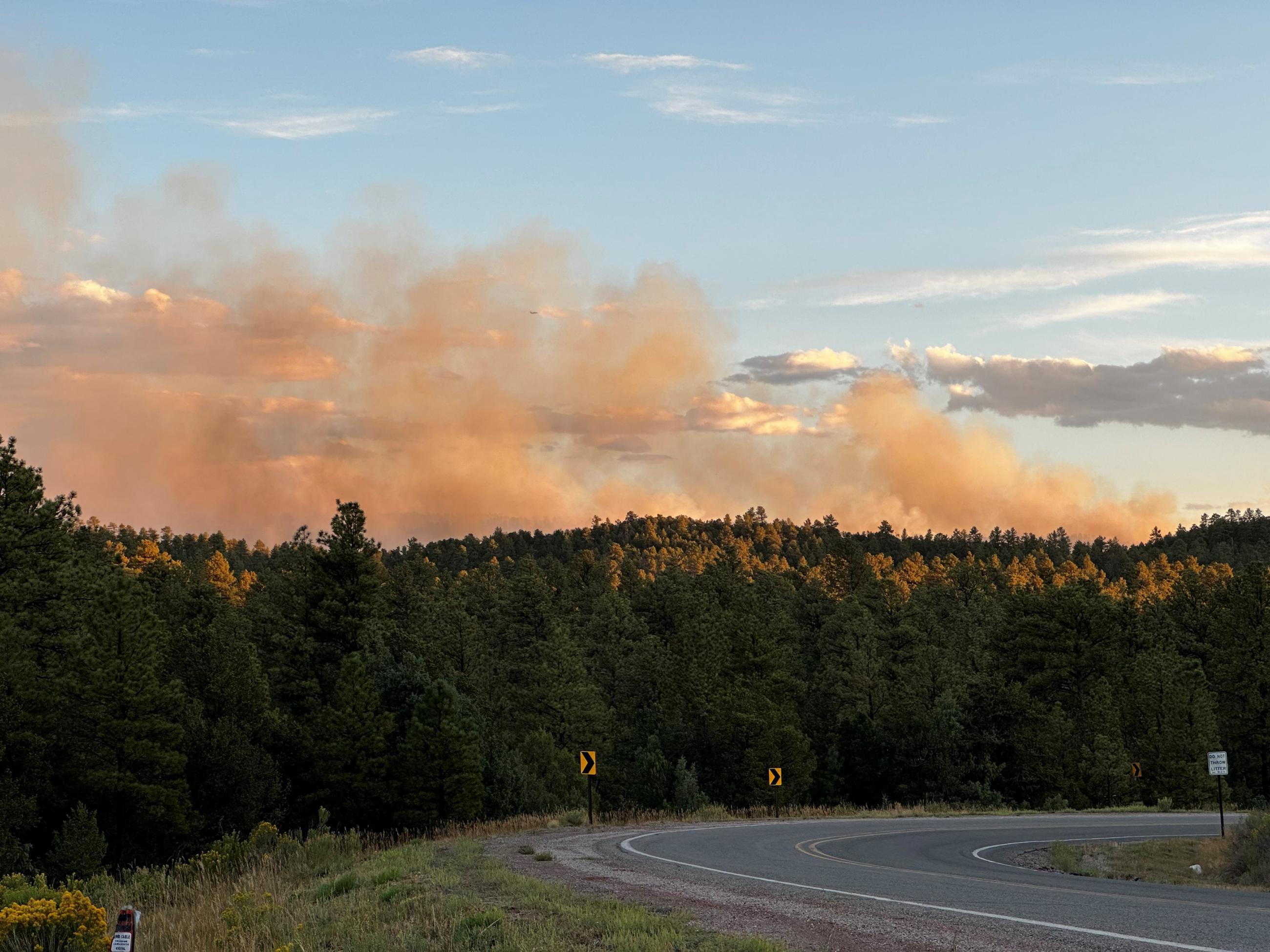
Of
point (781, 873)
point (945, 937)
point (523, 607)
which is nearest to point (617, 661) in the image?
point (523, 607)

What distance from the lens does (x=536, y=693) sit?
8244cm

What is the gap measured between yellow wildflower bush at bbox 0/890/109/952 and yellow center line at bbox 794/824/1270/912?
1293 centimetres

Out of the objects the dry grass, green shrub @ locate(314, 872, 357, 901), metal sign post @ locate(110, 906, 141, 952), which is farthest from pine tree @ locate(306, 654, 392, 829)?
metal sign post @ locate(110, 906, 141, 952)

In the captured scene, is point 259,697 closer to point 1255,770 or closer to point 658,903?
point 658,903

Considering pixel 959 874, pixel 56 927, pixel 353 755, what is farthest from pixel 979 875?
pixel 353 755

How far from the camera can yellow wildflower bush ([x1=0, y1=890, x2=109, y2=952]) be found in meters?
13.5

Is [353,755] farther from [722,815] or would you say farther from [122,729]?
[722,815]

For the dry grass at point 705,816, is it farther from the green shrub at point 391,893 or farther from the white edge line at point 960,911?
the green shrub at point 391,893

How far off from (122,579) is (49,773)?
7.76 metres

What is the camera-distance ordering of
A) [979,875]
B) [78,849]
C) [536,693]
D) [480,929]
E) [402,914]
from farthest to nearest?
[536,693]
[78,849]
[979,875]
[402,914]
[480,929]

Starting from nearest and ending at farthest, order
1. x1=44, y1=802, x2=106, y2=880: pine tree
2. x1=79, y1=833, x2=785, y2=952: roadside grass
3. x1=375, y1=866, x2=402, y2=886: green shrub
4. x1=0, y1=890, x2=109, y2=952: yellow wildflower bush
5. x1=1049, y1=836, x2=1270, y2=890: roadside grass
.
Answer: x1=79, y1=833, x2=785, y2=952: roadside grass < x1=0, y1=890, x2=109, y2=952: yellow wildflower bush < x1=375, y1=866, x2=402, y2=886: green shrub < x1=1049, y1=836, x2=1270, y2=890: roadside grass < x1=44, y1=802, x2=106, y2=880: pine tree

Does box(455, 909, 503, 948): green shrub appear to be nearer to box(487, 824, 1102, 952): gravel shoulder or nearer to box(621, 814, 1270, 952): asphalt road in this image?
box(487, 824, 1102, 952): gravel shoulder

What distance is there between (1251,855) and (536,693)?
61643mm

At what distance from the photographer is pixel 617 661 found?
319 feet
